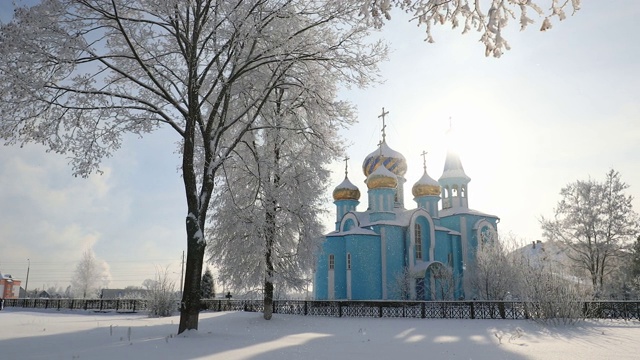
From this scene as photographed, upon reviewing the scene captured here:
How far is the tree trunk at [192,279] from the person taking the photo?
34.8 ft

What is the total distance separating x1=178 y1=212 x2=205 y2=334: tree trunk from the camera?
34.8 feet

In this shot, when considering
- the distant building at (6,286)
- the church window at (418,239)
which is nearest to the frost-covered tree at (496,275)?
the church window at (418,239)

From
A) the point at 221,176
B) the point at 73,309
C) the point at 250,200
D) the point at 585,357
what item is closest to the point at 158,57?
the point at 221,176

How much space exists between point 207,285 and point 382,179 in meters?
13.1

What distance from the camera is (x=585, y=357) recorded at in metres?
7.46

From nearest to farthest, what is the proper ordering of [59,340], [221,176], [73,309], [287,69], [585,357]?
[585,357] < [59,340] < [287,69] < [221,176] < [73,309]

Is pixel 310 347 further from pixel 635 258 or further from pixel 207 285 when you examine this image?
pixel 635 258

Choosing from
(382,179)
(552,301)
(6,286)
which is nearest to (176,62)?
(552,301)

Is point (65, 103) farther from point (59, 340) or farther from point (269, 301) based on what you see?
point (269, 301)

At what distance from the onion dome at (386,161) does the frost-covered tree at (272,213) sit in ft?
57.3

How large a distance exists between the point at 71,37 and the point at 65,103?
1685 mm

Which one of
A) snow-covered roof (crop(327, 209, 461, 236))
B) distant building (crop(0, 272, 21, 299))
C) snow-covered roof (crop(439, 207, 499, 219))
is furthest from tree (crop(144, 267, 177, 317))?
distant building (crop(0, 272, 21, 299))

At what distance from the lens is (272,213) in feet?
53.0

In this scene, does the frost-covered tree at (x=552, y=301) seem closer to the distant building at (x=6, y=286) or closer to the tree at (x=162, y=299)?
the tree at (x=162, y=299)
